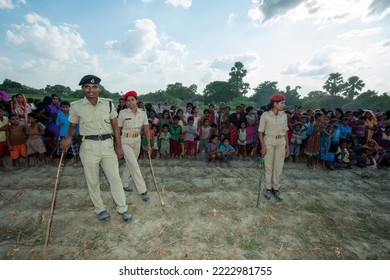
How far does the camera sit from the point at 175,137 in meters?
7.88

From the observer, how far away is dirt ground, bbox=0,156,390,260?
10.2 feet

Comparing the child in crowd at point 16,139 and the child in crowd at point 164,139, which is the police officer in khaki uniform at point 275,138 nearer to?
the child in crowd at point 164,139

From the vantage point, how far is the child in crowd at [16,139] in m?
6.10

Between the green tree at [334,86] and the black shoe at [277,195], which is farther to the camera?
the green tree at [334,86]

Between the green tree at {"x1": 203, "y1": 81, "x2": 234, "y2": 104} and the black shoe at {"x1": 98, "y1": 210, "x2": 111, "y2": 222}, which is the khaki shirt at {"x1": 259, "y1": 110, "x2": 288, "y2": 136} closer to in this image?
the black shoe at {"x1": 98, "y1": 210, "x2": 111, "y2": 222}

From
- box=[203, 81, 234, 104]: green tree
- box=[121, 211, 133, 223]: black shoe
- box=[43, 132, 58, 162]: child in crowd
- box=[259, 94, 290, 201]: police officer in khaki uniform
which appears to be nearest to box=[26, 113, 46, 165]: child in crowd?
box=[43, 132, 58, 162]: child in crowd

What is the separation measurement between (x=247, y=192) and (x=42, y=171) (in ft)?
19.7

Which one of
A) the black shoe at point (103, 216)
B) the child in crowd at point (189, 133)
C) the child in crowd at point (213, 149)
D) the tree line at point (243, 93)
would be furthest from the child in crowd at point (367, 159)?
the tree line at point (243, 93)

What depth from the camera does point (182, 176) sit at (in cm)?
617

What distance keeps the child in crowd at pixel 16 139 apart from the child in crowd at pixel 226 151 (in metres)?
6.48

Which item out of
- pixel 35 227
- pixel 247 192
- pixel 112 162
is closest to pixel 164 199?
pixel 112 162

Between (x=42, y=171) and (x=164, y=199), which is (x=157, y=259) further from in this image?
(x=42, y=171)

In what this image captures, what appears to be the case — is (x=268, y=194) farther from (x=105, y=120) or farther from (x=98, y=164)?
(x=105, y=120)

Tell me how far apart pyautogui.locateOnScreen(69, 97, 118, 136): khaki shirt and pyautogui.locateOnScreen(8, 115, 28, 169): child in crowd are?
4.33 meters
